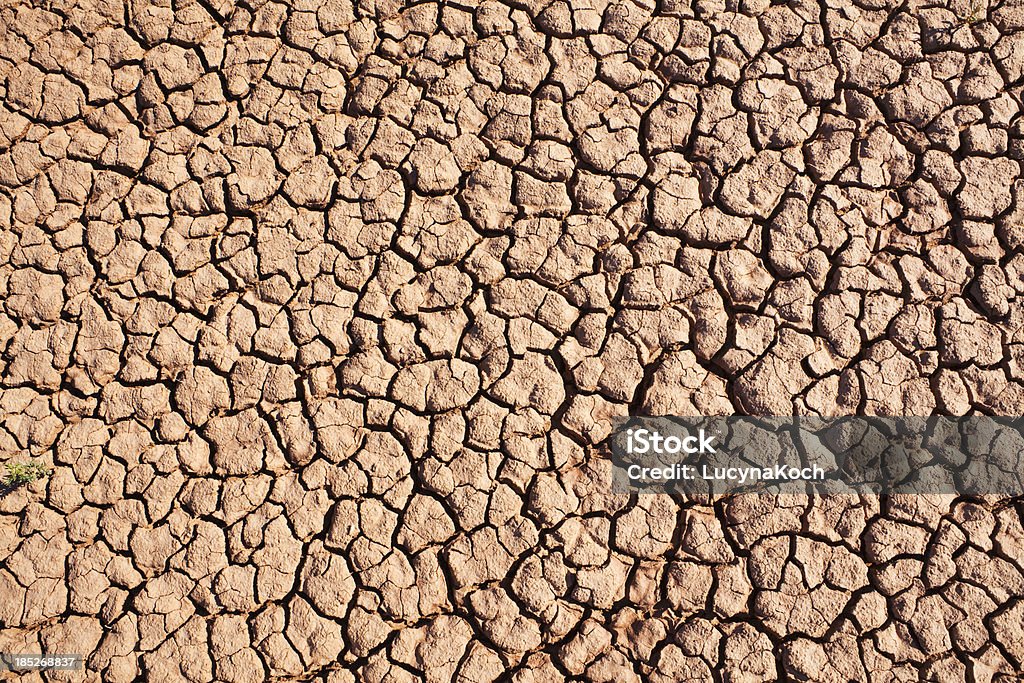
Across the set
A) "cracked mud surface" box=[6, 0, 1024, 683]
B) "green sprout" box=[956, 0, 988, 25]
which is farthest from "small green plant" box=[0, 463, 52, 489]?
"green sprout" box=[956, 0, 988, 25]

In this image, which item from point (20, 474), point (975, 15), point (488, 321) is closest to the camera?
point (20, 474)

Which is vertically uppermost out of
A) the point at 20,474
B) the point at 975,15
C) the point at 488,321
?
the point at 975,15

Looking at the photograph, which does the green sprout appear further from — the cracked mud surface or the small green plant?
the small green plant

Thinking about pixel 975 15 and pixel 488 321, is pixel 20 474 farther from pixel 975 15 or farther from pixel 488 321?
pixel 975 15

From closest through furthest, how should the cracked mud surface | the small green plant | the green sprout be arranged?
the cracked mud surface, the small green plant, the green sprout

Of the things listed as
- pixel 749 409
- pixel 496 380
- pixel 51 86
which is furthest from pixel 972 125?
pixel 51 86

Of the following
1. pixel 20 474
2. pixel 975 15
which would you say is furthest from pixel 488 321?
pixel 975 15
